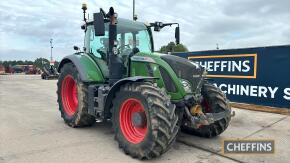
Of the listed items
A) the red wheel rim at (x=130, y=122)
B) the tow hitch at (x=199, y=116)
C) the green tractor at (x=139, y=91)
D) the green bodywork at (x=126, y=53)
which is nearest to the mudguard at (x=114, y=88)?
the green tractor at (x=139, y=91)

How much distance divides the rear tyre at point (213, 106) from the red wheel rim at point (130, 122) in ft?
4.77

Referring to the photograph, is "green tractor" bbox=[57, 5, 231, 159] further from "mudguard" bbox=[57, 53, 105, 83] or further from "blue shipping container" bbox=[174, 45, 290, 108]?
"blue shipping container" bbox=[174, 45, 290, 108]

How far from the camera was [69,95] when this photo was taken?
7.50 meters

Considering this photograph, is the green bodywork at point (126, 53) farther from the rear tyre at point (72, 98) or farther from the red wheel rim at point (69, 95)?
the red wheel rim at point (69, 95)

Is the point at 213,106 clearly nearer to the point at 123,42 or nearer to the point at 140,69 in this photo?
the point at 140,69

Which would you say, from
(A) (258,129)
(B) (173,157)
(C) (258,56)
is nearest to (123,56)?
(B) (173,157)

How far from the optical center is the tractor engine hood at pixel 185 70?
5.31 metres

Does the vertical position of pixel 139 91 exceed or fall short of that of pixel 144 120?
it exceeds it

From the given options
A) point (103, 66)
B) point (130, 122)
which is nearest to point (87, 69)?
point (103, 66)

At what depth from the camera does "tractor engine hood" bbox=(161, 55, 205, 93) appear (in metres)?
5.31

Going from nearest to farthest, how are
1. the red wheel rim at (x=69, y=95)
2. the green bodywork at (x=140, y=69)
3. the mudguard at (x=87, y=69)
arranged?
1. the green bodywork at (x=140, y=69)
2. the mudguard at (x=87, y=69)
3. the red wheel rim at (x=69, y=95)

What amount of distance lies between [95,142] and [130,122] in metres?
0.89

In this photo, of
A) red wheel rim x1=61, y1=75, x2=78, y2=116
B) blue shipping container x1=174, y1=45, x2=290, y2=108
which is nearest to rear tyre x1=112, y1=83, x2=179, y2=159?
red wheel rim x1=61, y1=75, x2=78, y2=116

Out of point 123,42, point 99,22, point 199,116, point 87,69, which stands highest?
point 99,22
